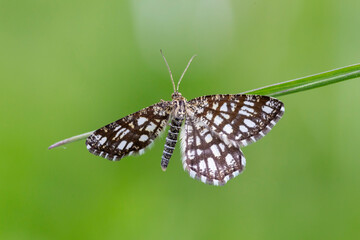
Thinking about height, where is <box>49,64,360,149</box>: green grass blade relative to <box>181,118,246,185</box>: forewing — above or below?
above

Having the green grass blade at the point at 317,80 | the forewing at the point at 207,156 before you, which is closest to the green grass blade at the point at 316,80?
the green grass blade at the point at 317,80

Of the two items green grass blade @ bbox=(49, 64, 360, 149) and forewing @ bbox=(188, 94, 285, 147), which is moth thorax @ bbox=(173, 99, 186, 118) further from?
green grass blade @ bbox=(49, 64, 360, 149)

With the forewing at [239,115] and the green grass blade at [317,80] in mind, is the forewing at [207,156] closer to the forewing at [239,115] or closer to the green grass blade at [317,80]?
the forewing at [239,115]

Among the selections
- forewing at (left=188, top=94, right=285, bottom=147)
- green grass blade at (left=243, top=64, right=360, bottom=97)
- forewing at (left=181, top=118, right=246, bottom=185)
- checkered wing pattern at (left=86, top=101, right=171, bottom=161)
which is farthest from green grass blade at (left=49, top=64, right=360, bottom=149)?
checkered wing pattern at (left=86, top=101, right=171, bottom=161)

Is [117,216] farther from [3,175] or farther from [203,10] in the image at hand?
[203,10]

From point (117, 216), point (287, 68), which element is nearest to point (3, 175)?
point (117, 216)

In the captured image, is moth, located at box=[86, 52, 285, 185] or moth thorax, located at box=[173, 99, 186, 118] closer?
moth, located at box=[86, 52, 285, 185]

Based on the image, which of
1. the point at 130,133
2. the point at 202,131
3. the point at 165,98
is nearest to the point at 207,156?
the point at 202,131

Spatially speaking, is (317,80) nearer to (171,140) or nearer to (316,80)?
(316,80)
